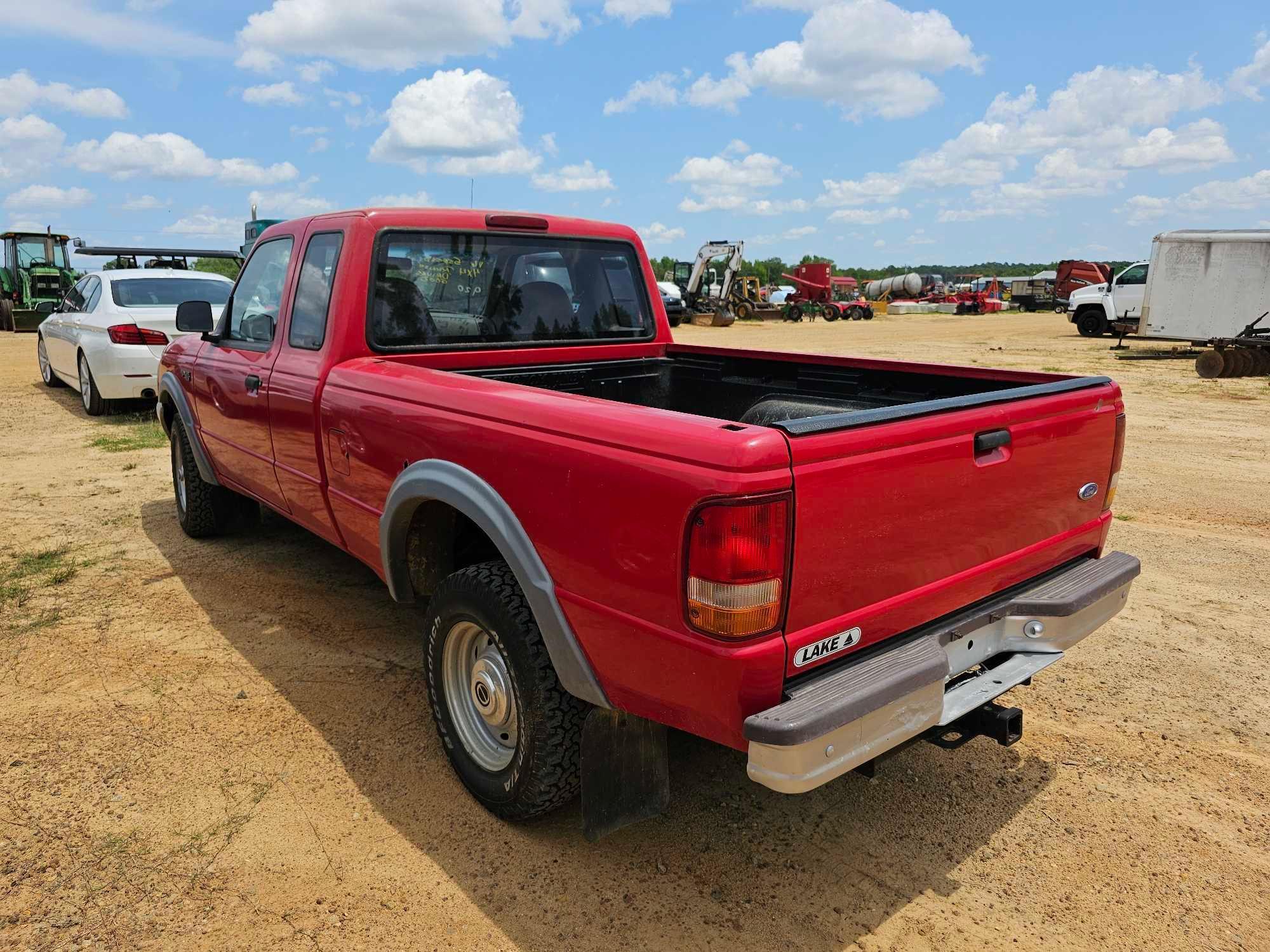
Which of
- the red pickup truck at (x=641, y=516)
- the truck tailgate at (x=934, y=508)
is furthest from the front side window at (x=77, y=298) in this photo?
the truck tailgate at (x=934, y=508)

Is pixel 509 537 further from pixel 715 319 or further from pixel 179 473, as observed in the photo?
pixel 715 319

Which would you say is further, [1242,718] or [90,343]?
[90,343]

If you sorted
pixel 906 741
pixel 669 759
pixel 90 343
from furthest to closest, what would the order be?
pixel 90 343 → pixel 669 759 → pixel 906 741

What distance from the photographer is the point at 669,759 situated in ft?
11.0

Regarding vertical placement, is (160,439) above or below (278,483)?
below

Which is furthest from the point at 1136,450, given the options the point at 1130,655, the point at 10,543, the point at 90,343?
the point at 90,343

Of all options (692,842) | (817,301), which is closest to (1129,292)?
(817,301)

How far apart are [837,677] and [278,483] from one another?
304cm

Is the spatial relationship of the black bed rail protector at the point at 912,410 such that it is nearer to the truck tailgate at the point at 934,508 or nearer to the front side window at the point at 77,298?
the truck tailgate at the point at 934,508

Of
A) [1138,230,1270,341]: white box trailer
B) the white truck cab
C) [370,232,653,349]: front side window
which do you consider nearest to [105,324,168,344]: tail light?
[370,232,653,349]: front side window

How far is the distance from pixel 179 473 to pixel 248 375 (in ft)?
6.58

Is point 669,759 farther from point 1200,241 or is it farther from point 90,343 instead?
point 1200,241

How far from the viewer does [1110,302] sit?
2388cm

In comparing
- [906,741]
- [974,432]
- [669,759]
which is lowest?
[669,759]
